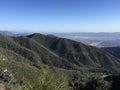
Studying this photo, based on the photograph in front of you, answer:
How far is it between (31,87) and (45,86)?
2278 millimetres

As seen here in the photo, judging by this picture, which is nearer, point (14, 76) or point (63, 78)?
point (63, 78)

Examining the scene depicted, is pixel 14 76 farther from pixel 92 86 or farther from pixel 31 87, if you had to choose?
pixel 31 87

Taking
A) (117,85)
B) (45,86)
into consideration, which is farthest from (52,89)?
(117,85)

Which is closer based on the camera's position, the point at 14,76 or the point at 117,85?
the point at 117,85

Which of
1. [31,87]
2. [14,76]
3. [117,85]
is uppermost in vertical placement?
[31,87]

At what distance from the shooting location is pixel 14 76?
7820 inches

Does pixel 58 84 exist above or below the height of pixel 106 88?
above

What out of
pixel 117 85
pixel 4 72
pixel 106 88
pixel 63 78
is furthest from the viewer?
pixel 4 72

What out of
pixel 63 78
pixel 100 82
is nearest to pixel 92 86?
pixel 100 82

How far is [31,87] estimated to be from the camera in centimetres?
3384

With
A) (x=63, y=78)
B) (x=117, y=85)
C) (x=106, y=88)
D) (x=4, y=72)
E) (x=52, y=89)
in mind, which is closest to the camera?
(x=52, y=89)

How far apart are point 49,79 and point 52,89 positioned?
60.4 inches

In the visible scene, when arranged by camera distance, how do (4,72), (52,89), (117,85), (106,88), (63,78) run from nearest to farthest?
(52,89) < (63,78) < (106,88) < (117,85) < (4,72)

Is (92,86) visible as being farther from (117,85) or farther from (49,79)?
(49,79)
